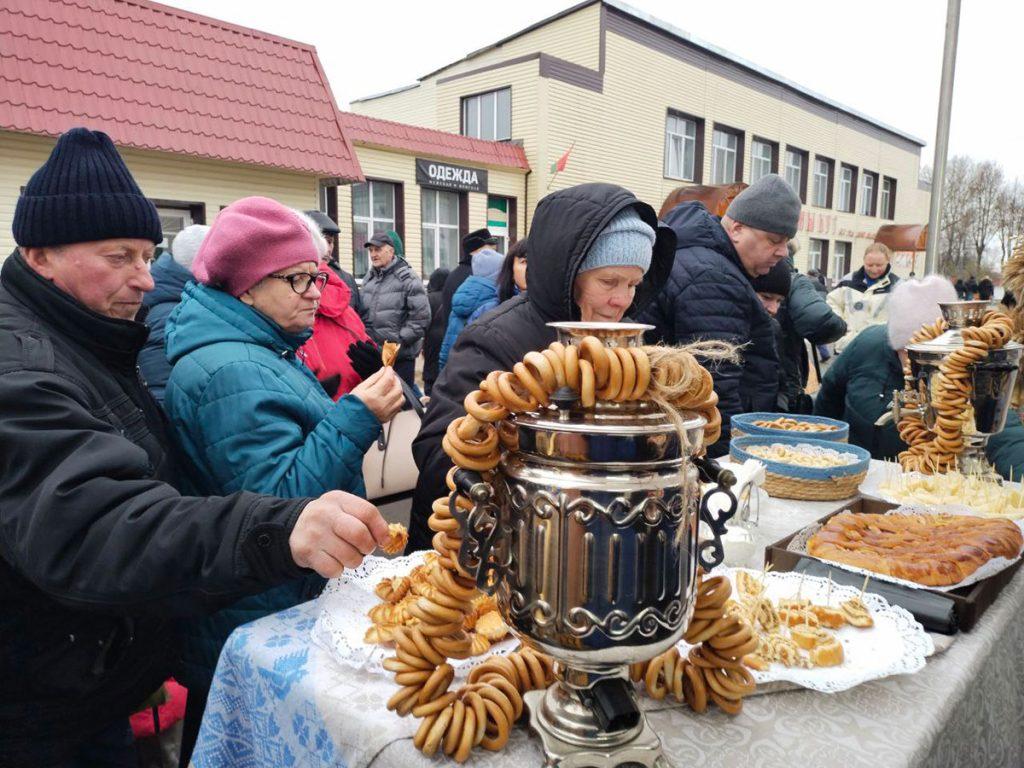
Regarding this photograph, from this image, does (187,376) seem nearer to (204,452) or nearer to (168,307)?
(204,452)

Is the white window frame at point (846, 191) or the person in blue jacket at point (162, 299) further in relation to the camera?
the white window frame at point (846, 191)

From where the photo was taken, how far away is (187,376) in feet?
5.20

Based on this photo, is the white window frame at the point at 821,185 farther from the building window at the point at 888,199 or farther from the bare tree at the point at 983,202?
the bare tree at the point at 983,202

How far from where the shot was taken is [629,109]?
1648 cm

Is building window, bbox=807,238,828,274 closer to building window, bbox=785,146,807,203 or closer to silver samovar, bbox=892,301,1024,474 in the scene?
building window, bbox=785,146,807,203

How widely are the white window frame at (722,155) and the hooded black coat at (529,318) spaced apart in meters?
19.0

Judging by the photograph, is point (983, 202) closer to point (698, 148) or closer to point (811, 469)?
point (698, 148)

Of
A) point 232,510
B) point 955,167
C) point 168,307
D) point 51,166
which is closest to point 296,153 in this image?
point 168,307

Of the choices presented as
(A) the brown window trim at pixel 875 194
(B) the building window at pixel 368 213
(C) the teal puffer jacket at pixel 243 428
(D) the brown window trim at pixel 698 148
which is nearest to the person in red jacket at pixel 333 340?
(C) the teal puffer jacket at pixel 243 428

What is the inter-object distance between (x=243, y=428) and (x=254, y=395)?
8 cm

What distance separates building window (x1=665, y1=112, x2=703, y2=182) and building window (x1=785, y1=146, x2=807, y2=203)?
5.14 m

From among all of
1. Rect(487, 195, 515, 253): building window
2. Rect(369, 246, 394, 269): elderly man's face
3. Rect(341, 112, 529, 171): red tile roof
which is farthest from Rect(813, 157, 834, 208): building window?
Rect(369, 246, 394, 269): elderly man's face

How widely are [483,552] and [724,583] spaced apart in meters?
0.40

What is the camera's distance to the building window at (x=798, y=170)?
22344 mm
